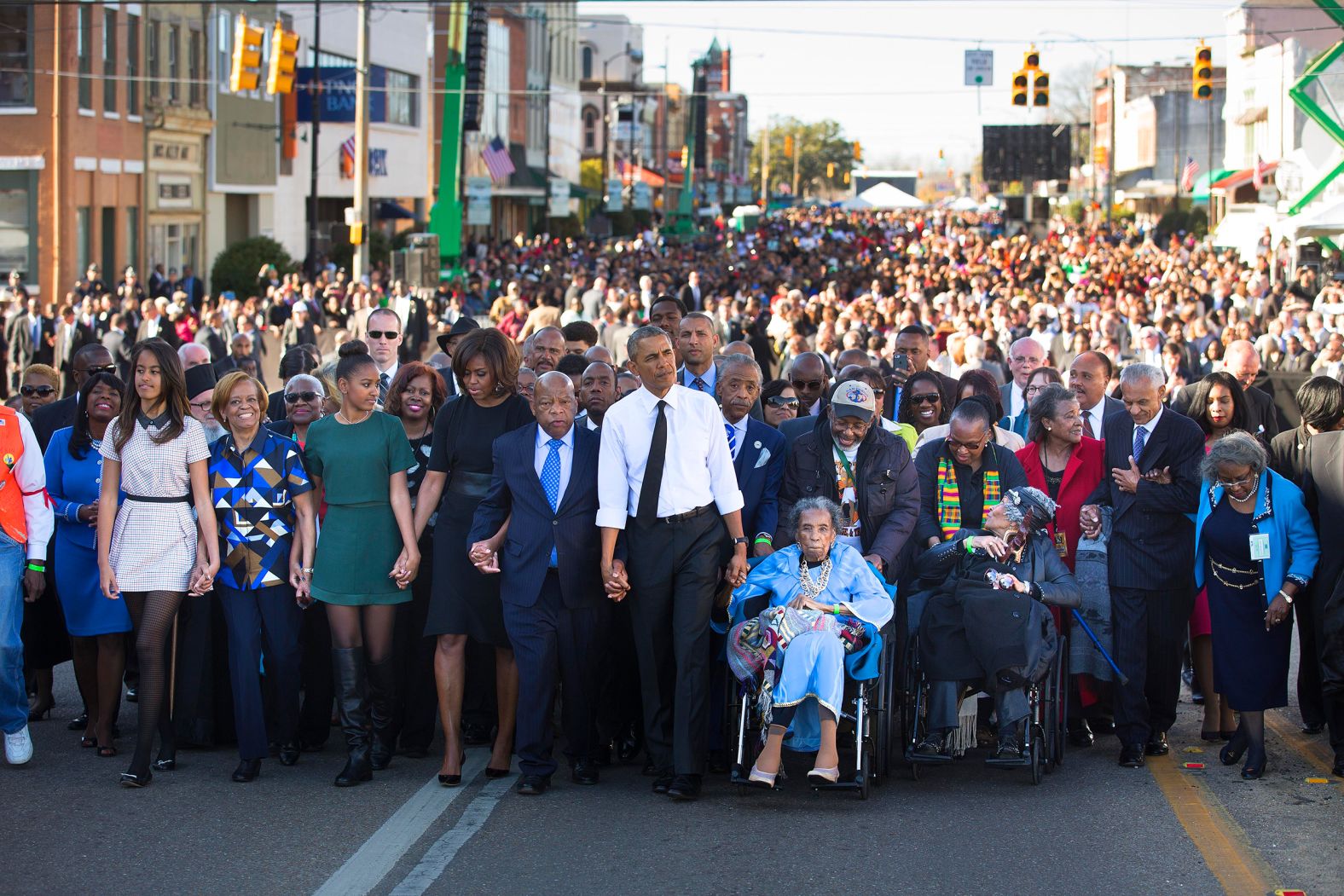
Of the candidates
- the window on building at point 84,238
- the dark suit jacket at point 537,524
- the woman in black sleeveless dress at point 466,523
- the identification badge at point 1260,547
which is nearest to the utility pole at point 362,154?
the window on building at point 84,238

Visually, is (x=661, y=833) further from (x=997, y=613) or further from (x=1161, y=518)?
(x=1161, y=518)

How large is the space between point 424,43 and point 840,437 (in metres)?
59.5

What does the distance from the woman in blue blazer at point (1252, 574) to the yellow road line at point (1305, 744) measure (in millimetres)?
372

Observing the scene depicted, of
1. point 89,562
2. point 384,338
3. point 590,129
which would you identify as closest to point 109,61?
point 384,338

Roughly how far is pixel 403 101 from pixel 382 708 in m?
57.0

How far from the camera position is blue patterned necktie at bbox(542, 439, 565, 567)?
7.70 meters

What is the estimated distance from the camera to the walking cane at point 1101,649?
8.22 meters

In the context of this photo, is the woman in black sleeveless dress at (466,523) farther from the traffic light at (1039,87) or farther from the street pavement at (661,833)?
the traffic light at (1039,87)

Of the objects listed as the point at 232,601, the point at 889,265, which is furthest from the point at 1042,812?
the point at 889,265

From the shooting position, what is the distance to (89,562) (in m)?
8.54

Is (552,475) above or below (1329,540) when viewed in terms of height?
above

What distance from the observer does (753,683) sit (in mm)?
7520

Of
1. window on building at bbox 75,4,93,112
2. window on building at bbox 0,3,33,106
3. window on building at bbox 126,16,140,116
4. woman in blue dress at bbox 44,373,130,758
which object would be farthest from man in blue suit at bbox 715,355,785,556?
window on building at bbox 126,16,140,116

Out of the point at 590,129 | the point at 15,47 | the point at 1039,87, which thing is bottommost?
the point at 1039,87
